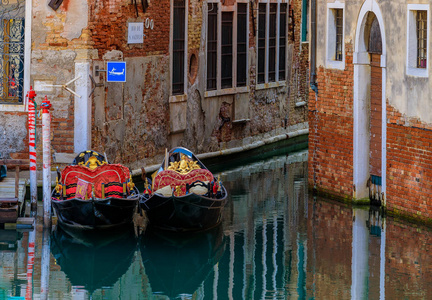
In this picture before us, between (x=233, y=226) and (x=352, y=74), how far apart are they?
9.83 ft

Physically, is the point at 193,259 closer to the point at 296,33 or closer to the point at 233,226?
the point at 233,226

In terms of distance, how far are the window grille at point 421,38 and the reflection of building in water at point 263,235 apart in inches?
111

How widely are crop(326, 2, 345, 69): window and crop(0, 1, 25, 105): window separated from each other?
4826 mm

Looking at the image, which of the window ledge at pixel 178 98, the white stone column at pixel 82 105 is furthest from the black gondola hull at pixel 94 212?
the window ledge at pixel 178 98

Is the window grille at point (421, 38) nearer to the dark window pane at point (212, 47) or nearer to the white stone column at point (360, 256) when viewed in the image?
the white stone column at point (360, 256)

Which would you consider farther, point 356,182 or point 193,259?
point 356,182

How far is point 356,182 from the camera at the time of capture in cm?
1641

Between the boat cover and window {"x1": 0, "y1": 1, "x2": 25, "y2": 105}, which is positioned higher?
window {"x1": 0, "y1": 1, "x2": 25, "y2": 105}

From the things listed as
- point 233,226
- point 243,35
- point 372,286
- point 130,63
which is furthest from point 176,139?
point 372,286

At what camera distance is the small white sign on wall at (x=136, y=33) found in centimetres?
1847

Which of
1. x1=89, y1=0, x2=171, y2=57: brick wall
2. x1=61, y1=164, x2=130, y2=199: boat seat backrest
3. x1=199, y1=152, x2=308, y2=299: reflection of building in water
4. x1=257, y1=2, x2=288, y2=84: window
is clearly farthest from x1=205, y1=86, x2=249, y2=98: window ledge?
x1=61, y1=164, x2=130, y2=199: boat seat backrest

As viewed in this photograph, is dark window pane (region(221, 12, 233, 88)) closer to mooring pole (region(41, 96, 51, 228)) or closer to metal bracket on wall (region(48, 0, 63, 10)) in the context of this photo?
metal bracket on wall (region(48, 0, 63, 10))

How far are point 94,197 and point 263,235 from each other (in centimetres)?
234

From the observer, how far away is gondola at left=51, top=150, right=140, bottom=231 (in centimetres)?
1430
